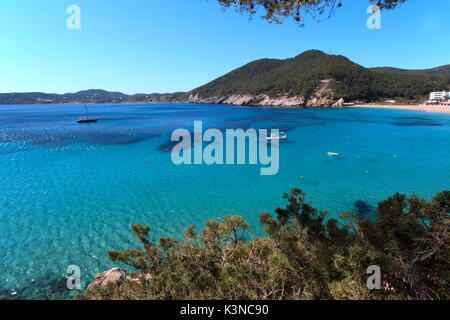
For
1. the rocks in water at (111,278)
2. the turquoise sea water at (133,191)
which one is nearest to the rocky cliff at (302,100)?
the turquoise sea water at (133,191)

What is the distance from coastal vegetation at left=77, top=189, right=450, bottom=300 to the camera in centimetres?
452

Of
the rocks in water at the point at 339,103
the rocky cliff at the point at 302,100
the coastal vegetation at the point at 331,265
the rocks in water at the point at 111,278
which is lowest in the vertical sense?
the rocks in water at the point at 111,278

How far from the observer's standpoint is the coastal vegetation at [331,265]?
14.8 ft

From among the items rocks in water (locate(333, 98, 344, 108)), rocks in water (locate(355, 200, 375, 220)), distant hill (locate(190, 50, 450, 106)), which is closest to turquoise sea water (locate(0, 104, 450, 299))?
rocks in water (locate(355, 200, 375, 220))

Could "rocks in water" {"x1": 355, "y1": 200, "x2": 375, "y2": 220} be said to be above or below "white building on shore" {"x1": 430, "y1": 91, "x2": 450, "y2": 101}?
below

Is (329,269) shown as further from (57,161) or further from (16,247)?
(57,161)

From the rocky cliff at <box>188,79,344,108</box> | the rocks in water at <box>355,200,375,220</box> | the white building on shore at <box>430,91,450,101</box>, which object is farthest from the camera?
the rocky cliff at <box>188,79,344,108</box>

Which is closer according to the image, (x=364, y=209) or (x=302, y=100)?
(x=364, y=209)

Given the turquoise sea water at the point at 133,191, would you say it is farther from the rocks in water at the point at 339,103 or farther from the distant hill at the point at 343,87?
the distant hill at the point at 343,87

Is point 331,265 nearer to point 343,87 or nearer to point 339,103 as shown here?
point 339,103

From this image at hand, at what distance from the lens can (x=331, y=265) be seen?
199 inches

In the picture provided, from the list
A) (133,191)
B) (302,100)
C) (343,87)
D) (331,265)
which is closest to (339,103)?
(343,87)

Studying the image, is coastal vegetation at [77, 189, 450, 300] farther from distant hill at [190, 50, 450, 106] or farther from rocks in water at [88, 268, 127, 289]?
distant hill at [190, 50, 450, 106]

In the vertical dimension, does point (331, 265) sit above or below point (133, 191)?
above
